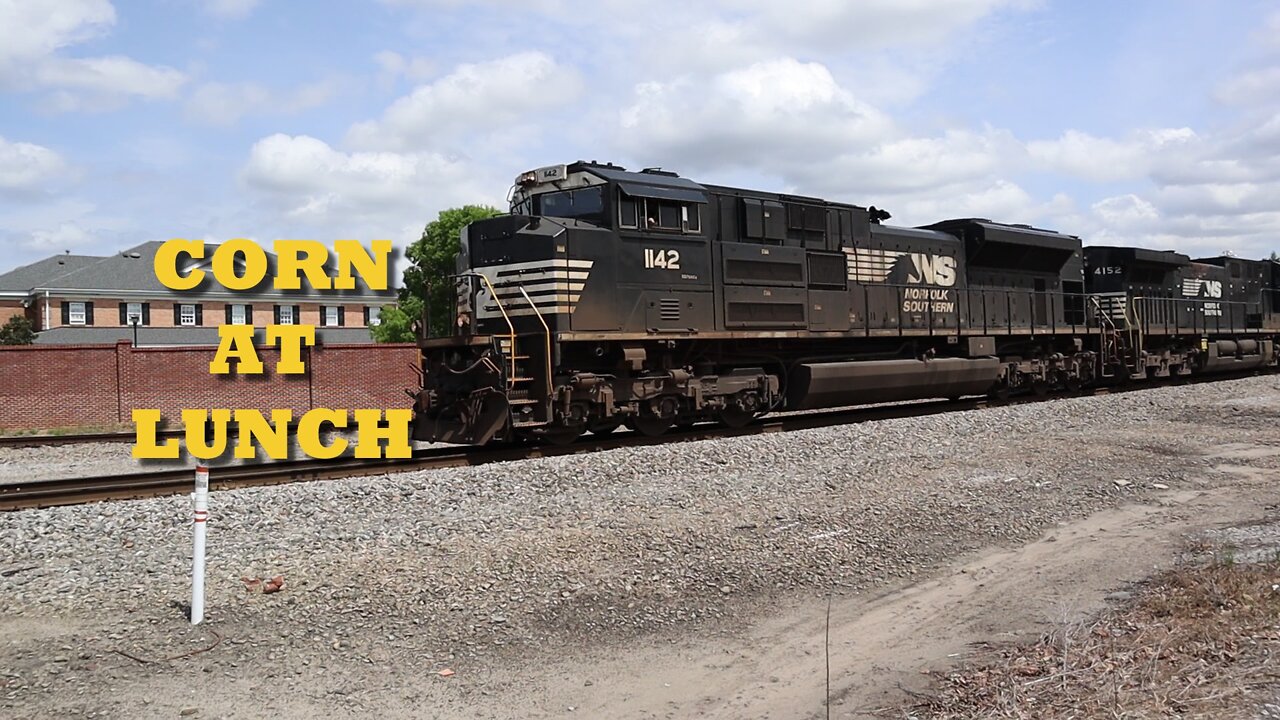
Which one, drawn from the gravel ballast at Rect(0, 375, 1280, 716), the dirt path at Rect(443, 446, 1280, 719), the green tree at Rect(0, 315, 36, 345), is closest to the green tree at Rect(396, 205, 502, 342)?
the green tree at Rect(0, 315, 36, 345)

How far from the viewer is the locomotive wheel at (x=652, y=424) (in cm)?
1296

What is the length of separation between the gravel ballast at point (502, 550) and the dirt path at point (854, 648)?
34 cm

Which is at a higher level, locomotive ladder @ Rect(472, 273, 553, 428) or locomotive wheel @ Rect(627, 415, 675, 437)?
locomotive ladder @ Rect(472, 273, 553, 428)

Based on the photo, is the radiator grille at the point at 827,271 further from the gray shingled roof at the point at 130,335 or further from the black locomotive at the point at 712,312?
the gray shingled roof at the point at 130,335

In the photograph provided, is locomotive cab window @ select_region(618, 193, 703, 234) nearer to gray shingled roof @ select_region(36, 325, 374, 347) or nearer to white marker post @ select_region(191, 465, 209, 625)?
white marker post @ select_region(191, 465, 209, 625)

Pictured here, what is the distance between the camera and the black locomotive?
11.7 metres

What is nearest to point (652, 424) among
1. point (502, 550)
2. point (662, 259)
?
point (662, 259)

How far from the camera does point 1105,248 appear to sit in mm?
23203

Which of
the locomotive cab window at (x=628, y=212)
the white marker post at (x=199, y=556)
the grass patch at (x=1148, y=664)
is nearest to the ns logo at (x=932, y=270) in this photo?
the locomotive cab window at (x=628, y=212)

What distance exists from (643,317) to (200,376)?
15547 mm

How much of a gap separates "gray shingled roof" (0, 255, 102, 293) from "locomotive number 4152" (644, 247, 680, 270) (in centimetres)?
5773

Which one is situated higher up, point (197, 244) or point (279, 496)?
point (197, 244)

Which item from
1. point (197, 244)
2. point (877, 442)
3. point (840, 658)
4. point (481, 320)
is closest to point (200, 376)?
point (197, 244)

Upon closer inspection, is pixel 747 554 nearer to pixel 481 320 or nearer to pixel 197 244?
pixel 481 320
